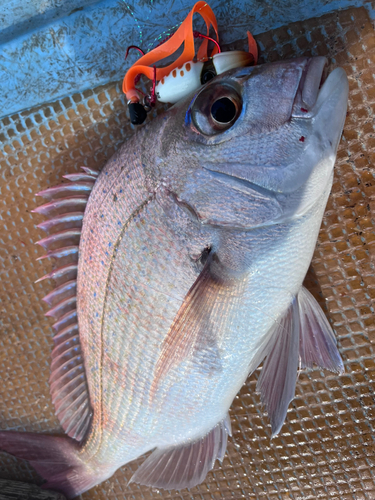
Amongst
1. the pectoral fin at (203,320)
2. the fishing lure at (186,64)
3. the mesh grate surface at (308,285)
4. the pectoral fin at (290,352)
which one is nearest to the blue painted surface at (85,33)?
the mesh grate surface at (308,285)

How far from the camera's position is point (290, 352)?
1087 mm

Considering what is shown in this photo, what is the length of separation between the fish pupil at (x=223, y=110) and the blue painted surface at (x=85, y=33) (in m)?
0.49

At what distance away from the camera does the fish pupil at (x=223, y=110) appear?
84cm

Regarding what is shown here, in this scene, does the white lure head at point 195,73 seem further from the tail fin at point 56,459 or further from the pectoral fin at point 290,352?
the tail fin at point 56,459

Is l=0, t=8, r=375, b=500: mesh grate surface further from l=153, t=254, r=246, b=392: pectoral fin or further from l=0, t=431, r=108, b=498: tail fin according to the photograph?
l=153, t=254, r=246, b=392: pectoral fin

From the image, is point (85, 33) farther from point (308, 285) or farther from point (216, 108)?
point (308, 285)

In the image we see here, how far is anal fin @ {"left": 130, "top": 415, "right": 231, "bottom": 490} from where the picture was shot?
127 cm

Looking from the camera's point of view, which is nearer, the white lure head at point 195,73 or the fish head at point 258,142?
the fish head at point 258,142

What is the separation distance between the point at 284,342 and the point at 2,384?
145cm

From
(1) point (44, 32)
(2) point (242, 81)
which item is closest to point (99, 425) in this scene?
(2) point (242, 81)

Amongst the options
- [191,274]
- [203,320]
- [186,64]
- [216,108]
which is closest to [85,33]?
[186,64]

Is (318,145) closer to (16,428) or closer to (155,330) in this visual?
(155,330)

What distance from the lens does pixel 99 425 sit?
1.26m

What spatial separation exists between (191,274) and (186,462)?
2.69 ft
